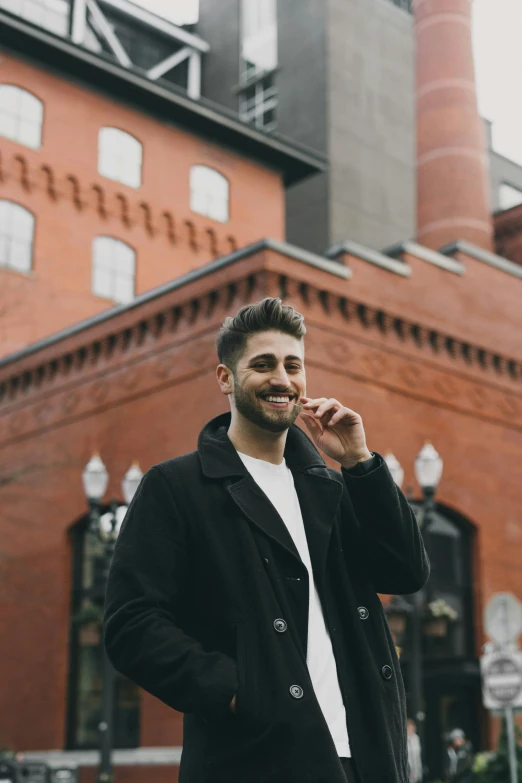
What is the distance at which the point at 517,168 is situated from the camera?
46656 mm

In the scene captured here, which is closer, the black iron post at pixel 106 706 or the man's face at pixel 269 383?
the man's face at pixel 269 383

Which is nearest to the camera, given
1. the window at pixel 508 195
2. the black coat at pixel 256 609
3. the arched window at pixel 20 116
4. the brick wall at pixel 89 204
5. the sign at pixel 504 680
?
the black coat at pixel 256 609

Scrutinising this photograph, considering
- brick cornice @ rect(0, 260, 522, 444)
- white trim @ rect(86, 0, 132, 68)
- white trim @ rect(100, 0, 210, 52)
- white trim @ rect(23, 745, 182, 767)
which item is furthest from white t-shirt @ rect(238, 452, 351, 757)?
white trim @ rect(100, 0, 210, 52)

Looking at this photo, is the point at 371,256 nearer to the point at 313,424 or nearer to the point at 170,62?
the point at 313,424

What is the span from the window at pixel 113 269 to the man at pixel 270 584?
89.0 ft

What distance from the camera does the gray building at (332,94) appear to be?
115 ft

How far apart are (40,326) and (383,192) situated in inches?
528

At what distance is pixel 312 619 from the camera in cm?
312

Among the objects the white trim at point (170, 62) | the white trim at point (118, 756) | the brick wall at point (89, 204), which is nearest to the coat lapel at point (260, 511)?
the white trim at point (118, 756)

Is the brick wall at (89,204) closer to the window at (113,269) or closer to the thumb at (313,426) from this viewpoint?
the window at (113,269)

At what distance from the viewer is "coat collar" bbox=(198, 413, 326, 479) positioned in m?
3.29

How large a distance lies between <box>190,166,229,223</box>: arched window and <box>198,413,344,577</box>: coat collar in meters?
29.6

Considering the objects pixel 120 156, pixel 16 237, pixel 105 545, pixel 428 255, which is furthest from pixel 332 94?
pixel 105 545

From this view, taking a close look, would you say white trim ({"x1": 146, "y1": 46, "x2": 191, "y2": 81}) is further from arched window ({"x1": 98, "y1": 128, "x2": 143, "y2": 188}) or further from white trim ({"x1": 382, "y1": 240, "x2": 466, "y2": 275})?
white trim ({"x1": 382, "y1": 240, "x2": 466, "y2": 275})
